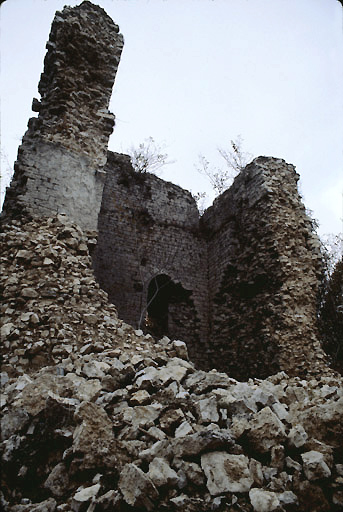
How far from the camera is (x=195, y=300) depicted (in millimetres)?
9680

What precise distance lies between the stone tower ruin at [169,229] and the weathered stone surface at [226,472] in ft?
13.5

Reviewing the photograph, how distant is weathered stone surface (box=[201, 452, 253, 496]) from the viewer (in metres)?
1.87

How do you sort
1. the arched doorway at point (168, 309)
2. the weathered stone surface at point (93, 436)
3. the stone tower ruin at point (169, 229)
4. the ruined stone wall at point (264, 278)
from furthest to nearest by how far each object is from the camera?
the arched doorway at point (168, 309) → the ruined stone wall at point (264, 278) → the stone tower ruin at point (169, 229) → the weathered stone surface at point (93, 436)

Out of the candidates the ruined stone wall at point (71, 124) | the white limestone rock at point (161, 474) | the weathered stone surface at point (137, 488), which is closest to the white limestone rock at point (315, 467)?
the white limestone rock at point (161, 474)

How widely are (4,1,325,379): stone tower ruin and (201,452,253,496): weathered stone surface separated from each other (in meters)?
4.11

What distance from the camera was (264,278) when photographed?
24.8ft

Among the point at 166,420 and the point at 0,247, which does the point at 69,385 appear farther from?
the point at 0,247

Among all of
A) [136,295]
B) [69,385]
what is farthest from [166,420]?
[136,295]

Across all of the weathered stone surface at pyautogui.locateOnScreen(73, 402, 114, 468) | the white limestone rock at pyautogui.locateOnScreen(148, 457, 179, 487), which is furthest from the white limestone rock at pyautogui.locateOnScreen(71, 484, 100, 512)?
the white limestone rock at pyautogui.locateOnScreen(148, 457, 179, 487)

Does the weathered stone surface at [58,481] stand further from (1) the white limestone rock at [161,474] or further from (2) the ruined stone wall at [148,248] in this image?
(2) the ruined stone wall at [148,248]

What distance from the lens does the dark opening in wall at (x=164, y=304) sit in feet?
30.9

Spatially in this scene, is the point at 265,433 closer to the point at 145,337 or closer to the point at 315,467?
the point at 315,467

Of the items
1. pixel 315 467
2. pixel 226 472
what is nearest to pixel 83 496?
pixel 226 472

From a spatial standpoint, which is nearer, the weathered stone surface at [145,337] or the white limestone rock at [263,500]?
the white limestone rock at [263,500]
